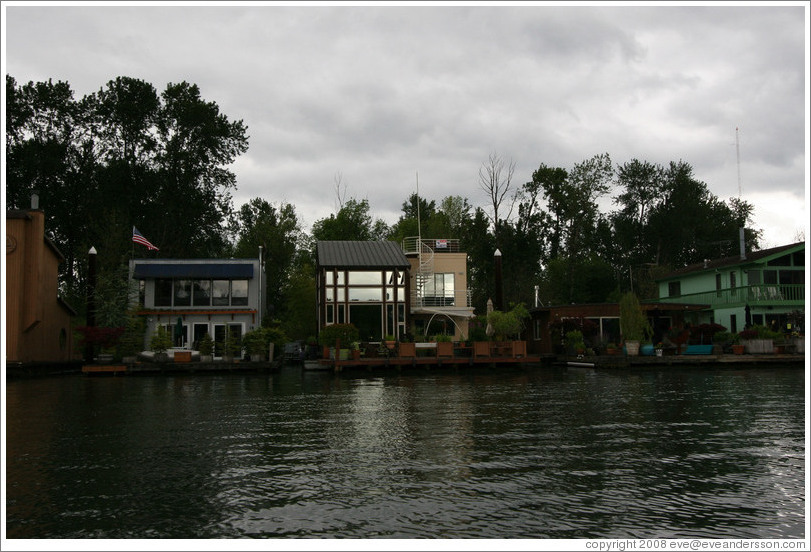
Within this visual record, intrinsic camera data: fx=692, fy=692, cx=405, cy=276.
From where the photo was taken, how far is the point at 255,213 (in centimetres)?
7362

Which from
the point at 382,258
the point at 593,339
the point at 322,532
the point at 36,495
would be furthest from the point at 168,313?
the point at 322,532

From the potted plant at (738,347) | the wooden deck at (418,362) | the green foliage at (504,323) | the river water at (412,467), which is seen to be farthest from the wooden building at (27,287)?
the potted plant at (738,347)

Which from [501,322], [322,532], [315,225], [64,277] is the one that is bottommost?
[322,532]

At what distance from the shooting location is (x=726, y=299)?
45.4 metres

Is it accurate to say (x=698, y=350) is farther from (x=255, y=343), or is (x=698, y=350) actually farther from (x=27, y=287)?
(x=27, y=287)

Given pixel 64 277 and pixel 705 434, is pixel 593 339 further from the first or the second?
pixel 64 277

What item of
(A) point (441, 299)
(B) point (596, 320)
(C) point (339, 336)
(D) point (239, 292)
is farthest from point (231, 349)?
(B) point (596, 320)

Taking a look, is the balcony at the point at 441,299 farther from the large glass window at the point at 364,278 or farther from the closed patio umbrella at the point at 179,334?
the closed patio umbrella at the point at 179,334

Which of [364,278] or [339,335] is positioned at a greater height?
[364,278]

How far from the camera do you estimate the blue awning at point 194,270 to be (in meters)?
43.7

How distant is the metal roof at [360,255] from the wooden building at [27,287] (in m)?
16.3

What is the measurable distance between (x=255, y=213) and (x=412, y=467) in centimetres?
6553

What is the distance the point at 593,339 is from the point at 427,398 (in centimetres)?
2328

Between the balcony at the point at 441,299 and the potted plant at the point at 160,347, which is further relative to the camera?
the balcony at the point at 441,299
